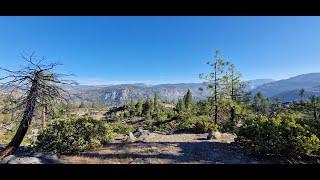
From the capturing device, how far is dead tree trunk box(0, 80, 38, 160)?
6570 mm

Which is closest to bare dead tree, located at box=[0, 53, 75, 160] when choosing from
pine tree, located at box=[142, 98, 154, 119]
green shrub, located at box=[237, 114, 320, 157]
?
green shrub, located at box=[237, 114, 320, 157]

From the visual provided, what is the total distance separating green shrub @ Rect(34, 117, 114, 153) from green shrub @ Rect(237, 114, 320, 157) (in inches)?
157

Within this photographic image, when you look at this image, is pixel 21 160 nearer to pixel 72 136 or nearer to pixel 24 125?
pixel 24 125

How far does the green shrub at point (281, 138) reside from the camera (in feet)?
22.1

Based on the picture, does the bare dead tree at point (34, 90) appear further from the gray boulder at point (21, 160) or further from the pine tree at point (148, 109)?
the pine tree at point (148, 109)

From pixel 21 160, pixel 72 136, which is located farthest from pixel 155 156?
pixel 21 160

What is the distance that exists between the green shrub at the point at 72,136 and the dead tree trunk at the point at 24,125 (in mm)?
1389

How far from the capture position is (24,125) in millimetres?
6461

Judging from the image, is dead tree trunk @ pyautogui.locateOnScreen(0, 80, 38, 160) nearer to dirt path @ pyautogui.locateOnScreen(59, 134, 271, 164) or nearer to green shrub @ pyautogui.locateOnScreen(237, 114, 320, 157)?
dirt path @ pyautogui.locateOnScreen(59, 134, 271, 164)

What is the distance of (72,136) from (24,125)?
2.12 m

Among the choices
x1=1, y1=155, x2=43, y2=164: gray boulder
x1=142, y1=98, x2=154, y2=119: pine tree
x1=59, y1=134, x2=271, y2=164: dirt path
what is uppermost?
x1=1, y1=155, x2=43, y2=164: gray boulder

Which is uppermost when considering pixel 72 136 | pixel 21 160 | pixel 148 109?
pixel 72 136
